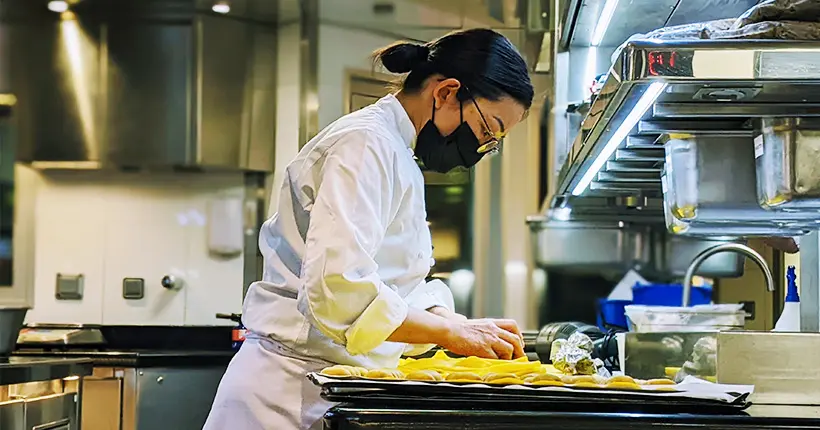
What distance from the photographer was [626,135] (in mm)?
1690

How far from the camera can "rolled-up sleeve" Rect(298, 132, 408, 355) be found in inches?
53.1

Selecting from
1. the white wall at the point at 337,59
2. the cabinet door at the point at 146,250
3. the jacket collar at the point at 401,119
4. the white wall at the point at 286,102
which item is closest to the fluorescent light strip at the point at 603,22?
the jacket collar at the point at 401,119

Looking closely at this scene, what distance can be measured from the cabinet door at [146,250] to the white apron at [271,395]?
2.41 metres

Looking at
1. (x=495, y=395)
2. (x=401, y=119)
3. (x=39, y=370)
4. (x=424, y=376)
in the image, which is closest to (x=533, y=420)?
(x=495, y=395)

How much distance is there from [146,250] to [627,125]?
278 cm

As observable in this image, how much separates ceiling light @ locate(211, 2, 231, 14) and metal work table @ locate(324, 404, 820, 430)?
3.01 meters

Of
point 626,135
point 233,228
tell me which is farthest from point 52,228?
point 626,135

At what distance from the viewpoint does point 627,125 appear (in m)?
1.60

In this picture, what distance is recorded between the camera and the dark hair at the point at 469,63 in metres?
1.72

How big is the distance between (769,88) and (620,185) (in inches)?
43.3

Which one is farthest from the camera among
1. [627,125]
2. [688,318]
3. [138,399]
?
[138,399]

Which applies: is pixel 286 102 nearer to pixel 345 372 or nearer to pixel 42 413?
pixel 42 413

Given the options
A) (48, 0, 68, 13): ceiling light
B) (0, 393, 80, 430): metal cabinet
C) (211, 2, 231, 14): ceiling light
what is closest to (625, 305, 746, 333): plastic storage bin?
(0, 393, 80, 430): metal cabinet

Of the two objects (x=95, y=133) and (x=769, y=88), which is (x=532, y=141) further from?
(x=769, y=88)
